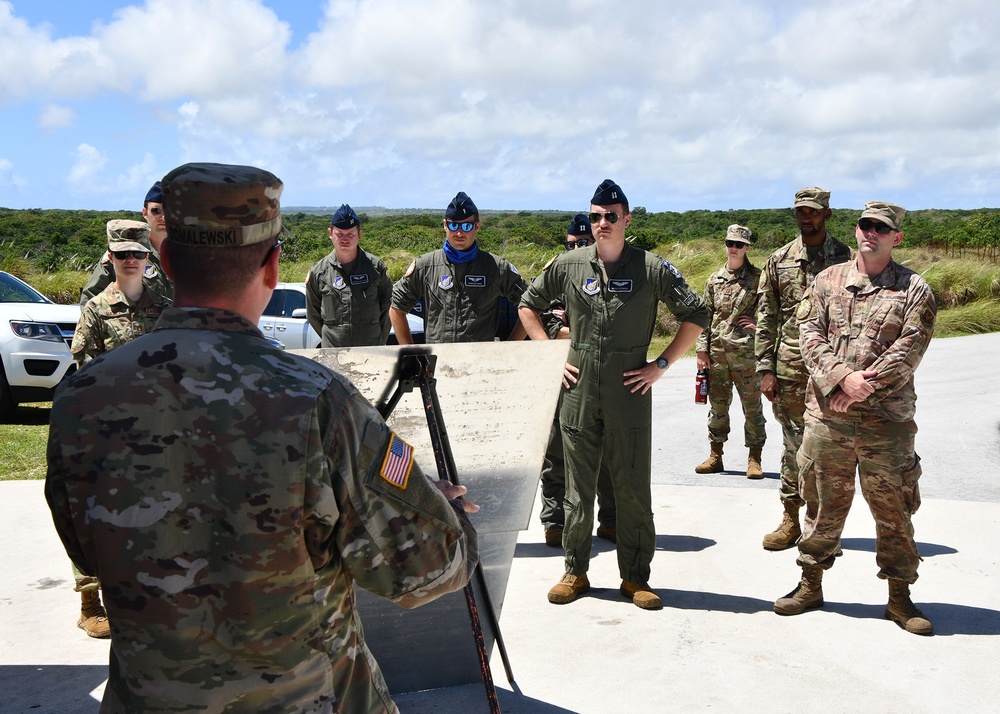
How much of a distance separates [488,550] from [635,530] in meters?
1.52

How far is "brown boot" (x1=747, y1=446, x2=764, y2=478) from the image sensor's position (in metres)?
7.90

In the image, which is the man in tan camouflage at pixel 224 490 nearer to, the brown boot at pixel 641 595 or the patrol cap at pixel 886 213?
the brown boot at pixel 641 595

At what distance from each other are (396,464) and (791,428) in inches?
199

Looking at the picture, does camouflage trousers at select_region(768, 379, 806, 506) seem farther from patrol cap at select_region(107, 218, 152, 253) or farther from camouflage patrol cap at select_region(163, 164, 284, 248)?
camouflage patrol cap at select_region(163, 164, 284, 248)

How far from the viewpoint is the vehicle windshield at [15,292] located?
38.2 feet

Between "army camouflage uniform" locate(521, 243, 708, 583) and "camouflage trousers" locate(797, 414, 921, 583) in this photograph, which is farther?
"army camouflage uniform" locate(521, 243, 708, 583)

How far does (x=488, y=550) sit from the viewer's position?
3.77 m

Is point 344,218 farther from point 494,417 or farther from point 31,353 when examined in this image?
point 31,353

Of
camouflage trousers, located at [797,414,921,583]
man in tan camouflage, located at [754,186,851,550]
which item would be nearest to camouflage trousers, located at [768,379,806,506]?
man in tan camouflage, located at [754,186,851,550]

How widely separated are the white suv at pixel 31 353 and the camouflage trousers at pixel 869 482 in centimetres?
878

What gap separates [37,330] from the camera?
10727 millimetres

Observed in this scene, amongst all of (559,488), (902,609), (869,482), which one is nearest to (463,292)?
(559,488)

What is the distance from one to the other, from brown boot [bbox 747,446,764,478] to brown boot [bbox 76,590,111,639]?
17.6 feet

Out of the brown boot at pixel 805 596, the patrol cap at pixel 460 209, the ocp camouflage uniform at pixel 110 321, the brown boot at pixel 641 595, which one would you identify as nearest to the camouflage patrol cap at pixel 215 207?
the ocp camouflage uniform at pixel 110 321
